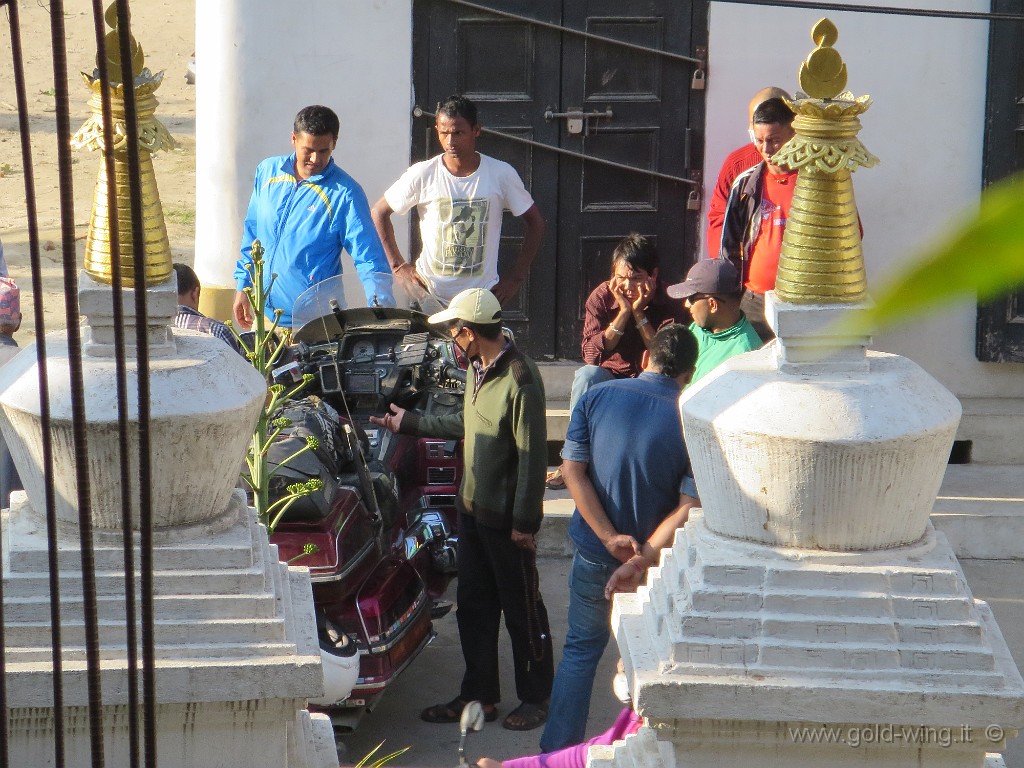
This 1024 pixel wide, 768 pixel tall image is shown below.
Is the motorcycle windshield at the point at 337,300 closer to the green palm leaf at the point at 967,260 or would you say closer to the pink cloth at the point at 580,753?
the pink cloth at the point at 580,753

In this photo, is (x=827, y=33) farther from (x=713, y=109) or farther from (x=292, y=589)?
(x=713, y=109)

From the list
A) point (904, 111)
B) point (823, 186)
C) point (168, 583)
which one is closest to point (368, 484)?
point (168, 583)

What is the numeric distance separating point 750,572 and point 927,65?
526 centimetres

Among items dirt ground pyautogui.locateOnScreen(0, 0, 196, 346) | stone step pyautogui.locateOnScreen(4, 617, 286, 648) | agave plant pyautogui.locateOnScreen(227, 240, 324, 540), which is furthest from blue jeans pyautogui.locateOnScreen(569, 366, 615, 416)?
dirt ground pyautogui.locateOnScreen(0, 0, 196, 346)

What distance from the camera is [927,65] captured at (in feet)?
23.4

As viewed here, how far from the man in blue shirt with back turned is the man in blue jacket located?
7.02 ft

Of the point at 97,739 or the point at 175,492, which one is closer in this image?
the point at 97,739

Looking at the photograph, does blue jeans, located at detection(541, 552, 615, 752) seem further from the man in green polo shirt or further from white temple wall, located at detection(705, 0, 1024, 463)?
white temple wall, located at detection(705, 0, 1024, 463)

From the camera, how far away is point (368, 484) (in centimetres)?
514

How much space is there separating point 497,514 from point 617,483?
70cm

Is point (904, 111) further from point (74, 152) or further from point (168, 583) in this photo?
point (74, 152)

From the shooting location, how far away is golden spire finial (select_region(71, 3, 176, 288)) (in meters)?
2.62

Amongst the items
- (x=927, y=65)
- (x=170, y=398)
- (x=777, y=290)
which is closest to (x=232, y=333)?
(x=170, y=398)

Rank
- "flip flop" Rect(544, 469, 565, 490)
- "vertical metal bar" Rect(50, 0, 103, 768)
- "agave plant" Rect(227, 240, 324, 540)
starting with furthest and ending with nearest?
"flip flop" Rect(544, 469, 565, 490) → "agave plant" Rect(227, 240, 324, 540) → "vertical metal bar" Rect(50, 0, 103, 768)
